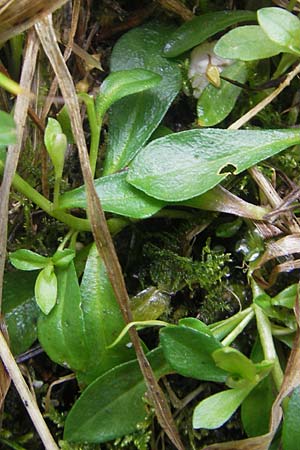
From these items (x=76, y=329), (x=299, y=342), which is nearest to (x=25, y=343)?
(x=76, y=329)

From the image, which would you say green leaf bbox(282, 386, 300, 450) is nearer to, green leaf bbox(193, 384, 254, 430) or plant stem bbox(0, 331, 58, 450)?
green leaf bbox(193, 384, 254, 430)

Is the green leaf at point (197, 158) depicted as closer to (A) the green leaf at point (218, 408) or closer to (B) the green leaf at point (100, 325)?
(B) the green leaf at point (100, 325)

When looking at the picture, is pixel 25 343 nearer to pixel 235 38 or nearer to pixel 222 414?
pixel 222 414

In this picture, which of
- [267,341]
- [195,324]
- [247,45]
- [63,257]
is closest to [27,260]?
[63,257]

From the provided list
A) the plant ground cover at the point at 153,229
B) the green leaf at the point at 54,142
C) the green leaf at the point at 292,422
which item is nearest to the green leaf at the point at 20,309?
the plant ground cover at the point at 153,229

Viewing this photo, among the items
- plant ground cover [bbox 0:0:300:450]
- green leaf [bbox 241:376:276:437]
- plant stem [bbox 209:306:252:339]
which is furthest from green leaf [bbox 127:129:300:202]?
green leaf [bbox 241:376:276:437]

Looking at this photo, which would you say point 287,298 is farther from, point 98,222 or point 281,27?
point 281,27

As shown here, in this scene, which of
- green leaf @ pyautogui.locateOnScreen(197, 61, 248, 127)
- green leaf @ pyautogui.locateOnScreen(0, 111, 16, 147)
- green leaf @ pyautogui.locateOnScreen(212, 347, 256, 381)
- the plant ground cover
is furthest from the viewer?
green leaf @ pyautogui.locateOnScreen(197, 61, 248, 127)
